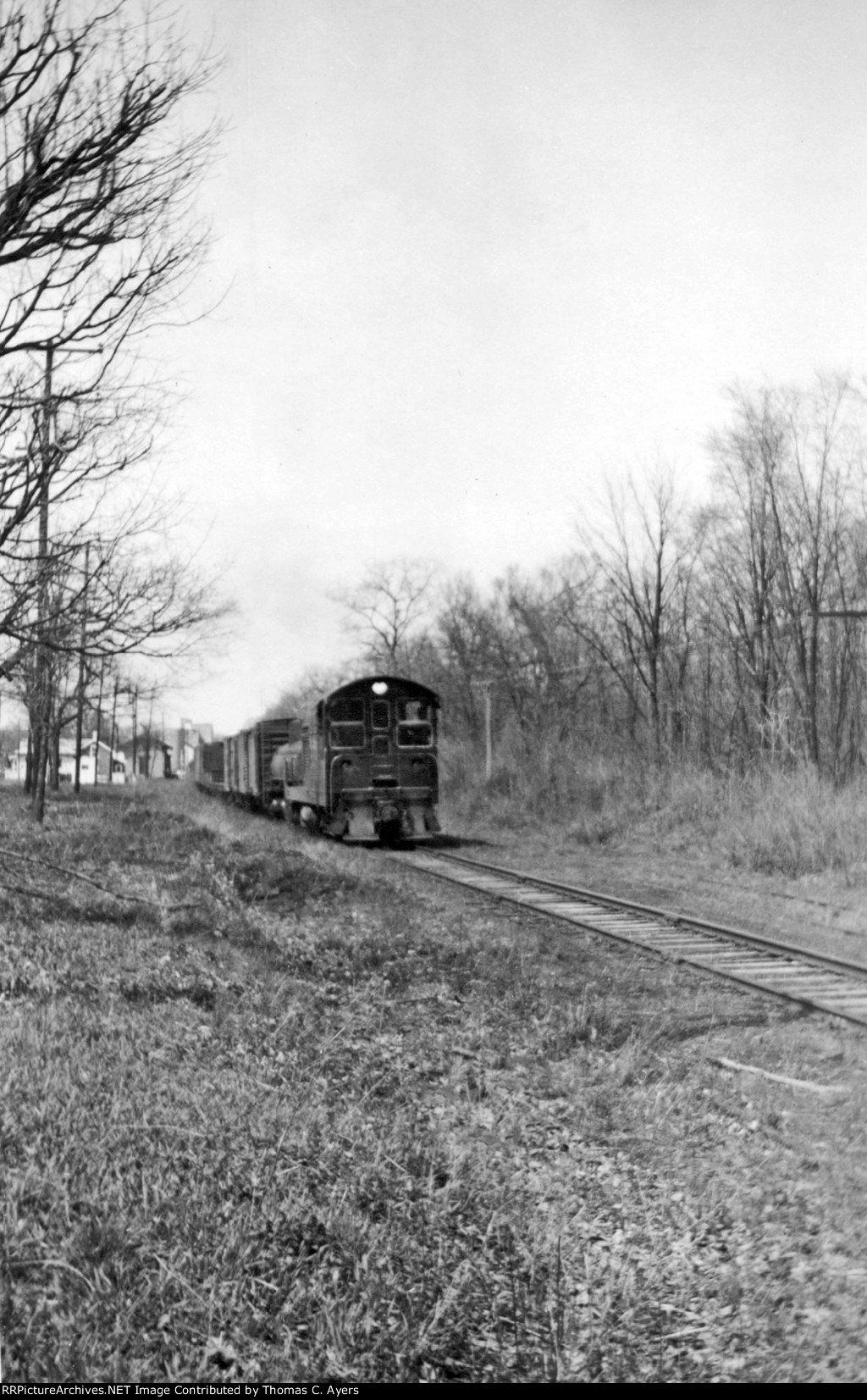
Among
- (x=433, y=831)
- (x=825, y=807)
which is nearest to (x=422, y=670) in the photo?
(x=433, y=831)

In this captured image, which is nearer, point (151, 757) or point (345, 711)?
point (345, 711)

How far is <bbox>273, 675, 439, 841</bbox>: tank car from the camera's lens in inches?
789

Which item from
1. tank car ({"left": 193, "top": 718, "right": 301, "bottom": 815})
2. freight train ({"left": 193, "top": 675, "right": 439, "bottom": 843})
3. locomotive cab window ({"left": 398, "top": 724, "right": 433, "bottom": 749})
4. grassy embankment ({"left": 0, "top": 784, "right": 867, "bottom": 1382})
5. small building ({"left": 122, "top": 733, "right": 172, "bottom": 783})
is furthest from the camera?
small building ({"left": 122, "top": 733, "right": 172, "bottom": 783})

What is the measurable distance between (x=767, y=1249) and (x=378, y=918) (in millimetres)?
7357

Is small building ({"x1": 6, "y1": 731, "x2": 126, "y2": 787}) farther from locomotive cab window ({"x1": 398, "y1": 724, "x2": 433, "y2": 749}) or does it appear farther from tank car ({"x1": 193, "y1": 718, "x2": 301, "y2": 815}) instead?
locomotive cab window ({"x1": 398, "y1": 724, "x2": 433, "y2": 749})

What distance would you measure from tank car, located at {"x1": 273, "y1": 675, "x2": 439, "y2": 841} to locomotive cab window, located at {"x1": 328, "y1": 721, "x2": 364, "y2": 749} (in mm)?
16

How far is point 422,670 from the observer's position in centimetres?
4662

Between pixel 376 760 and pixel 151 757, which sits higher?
pixel 151 757

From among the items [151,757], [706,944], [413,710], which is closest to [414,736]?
[413,710]

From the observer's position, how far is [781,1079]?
19.4 feet

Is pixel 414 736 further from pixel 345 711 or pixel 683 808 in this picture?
pixel 683 808

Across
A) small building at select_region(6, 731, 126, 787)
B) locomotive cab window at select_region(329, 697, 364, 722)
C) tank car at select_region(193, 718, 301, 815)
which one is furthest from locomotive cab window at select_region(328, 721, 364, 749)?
small building at select_region(6, 731, 126, 787)

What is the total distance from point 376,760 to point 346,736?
28.1 inches

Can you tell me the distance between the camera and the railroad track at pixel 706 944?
801 centimetres
